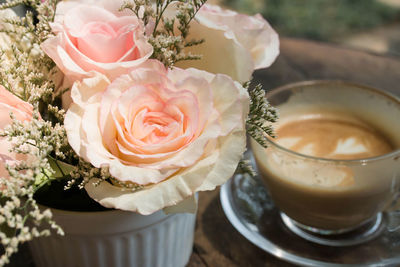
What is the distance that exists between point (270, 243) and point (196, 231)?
0.12 meters

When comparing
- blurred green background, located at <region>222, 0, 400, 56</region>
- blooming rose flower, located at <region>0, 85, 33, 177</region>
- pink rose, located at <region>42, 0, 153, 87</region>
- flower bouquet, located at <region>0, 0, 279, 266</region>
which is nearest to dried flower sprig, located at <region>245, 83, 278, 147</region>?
flower bouquet, located at <region>0, 0, 279, 266</region>

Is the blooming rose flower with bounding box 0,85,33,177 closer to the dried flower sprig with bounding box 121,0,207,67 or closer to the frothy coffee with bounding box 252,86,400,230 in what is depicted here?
the dried flower sprig with bounding box 121,0,207,67

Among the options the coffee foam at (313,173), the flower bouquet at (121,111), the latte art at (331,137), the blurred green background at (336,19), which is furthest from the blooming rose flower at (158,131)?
the blurred green background at (336,19)

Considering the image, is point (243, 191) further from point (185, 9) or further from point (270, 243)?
point (185, 9)

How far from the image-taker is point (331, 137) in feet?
2.80

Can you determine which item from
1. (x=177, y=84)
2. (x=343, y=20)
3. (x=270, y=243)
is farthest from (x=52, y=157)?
(x=343, y=20)

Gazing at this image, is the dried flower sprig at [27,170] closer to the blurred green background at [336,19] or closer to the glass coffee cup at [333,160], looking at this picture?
the glass coffee cup at [333,160]

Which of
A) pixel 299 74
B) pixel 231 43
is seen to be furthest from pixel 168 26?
pixel 299 74

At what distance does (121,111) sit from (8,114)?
0.12 metres

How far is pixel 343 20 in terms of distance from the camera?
280cm

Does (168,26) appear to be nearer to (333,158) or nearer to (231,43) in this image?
(231,43)

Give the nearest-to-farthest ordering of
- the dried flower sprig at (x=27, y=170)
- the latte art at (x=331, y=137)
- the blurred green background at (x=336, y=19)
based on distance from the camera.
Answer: the dried flower sprig at (x=27, y=170), the latte art at (x=331, y=137), the blurred green background at (x=336, y=19)

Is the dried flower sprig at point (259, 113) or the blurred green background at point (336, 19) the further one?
the blurred green background at point (336, 19)

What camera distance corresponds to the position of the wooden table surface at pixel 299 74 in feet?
2.62
